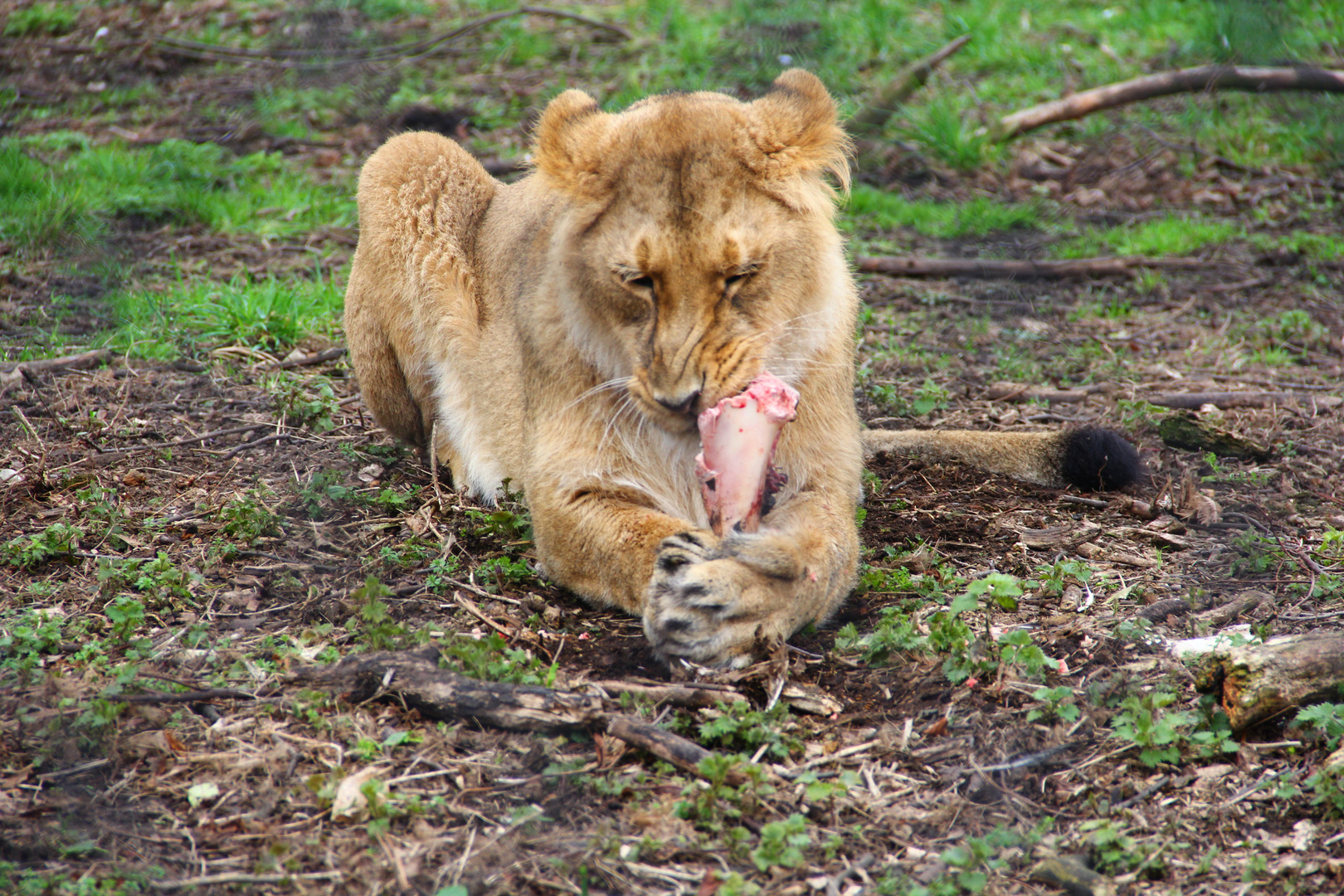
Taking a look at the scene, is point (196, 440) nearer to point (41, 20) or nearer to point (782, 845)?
point (782, 845)

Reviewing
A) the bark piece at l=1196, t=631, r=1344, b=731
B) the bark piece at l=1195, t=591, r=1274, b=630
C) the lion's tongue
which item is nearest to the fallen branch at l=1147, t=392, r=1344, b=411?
the bark piece at l=1195, t=591, r=1274, b=630

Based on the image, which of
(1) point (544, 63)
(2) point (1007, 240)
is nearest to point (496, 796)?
(2) point (1007, 240)

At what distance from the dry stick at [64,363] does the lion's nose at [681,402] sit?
370cm

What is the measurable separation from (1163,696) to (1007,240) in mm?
5589

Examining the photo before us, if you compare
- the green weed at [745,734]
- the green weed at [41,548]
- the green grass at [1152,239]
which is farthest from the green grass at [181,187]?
the green grass at [1152,239]

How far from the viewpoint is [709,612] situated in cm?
334

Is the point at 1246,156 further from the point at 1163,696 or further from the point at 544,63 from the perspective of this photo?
the point at 1163,696

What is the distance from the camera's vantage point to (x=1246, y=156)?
9047mm

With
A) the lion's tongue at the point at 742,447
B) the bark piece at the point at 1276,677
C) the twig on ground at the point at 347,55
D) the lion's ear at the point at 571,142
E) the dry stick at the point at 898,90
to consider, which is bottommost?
the bark piece at the point at 1276,677

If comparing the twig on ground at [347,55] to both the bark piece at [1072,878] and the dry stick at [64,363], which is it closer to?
the dry stick at [64,363]

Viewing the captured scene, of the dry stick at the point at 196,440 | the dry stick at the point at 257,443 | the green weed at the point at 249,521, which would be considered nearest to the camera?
the green weed at the point at 249,521

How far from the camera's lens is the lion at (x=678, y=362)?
11.2 feet

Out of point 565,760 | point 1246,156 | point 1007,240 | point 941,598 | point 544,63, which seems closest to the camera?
point 565,760

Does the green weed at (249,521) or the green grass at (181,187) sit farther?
the green grass at (181,187)
